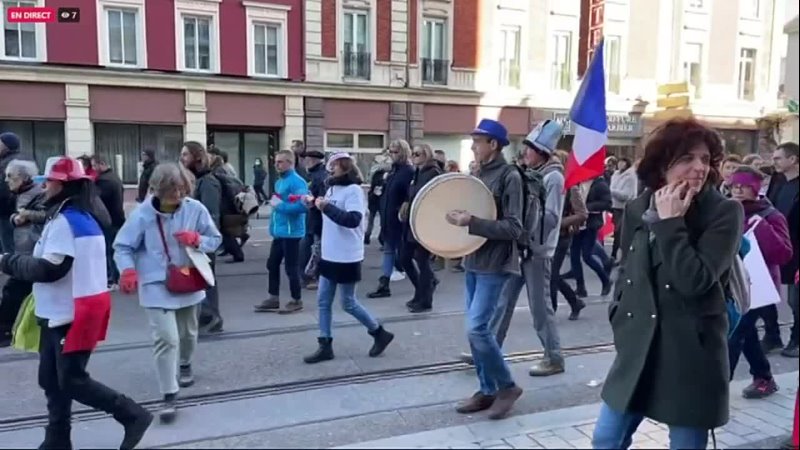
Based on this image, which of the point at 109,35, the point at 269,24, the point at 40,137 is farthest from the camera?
the point at 269,24

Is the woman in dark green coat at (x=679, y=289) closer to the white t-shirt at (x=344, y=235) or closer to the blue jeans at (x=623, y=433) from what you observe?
the blue jeans at (x=623, y=433)

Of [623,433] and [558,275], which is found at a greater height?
[623,433]

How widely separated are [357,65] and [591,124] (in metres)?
17.3

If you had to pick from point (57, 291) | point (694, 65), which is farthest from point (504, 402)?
point (694, 65)

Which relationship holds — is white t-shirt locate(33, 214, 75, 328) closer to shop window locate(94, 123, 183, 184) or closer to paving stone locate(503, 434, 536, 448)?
paving stone locate(503, 434, 536, 448)

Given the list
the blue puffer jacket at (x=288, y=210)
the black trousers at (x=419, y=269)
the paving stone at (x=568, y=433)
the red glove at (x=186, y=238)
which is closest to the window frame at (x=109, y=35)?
the blue puffer jacket at (x=288, y=210)

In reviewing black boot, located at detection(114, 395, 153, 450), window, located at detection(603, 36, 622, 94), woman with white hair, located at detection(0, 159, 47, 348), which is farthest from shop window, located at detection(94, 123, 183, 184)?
black boot, located at detection(114, 395, 153, 450)

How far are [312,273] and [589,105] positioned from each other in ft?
14.9

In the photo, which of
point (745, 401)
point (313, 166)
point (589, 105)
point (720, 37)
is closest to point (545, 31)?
point (720, 37)

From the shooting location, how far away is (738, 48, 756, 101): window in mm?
19898

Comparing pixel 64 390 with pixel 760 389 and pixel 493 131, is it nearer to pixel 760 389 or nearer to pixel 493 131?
pixel 493 131

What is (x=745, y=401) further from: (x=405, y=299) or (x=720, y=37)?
(x=720, y=37)

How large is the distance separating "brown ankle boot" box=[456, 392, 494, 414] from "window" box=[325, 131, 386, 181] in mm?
17981

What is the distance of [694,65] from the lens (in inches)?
904
